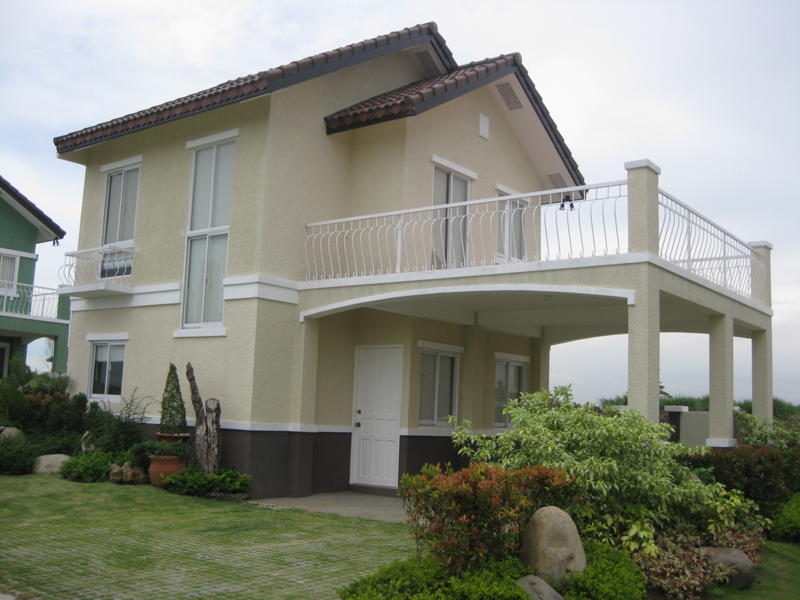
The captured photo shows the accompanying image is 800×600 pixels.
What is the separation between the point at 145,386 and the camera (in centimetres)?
1532

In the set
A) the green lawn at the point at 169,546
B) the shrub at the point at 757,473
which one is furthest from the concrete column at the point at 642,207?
the green lawn at the point at 169,546

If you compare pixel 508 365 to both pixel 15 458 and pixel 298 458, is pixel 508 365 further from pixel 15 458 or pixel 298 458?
pixel 15 458

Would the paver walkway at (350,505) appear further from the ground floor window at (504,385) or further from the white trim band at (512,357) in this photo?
the white trim band at (512,357)

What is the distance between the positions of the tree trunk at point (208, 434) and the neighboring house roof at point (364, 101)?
16.4ft

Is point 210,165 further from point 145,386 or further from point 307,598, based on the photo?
point 307,598

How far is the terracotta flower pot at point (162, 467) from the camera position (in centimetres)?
1322

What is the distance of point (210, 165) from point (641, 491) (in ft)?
31.6

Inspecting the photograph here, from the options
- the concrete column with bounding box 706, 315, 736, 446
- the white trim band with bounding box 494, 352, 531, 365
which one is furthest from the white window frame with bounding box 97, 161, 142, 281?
the concrete column with bounding box 706, 315, 736, 446

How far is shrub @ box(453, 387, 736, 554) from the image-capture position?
28.6 ft

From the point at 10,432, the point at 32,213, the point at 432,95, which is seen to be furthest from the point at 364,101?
the point at 32,213

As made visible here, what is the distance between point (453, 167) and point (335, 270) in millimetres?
3257

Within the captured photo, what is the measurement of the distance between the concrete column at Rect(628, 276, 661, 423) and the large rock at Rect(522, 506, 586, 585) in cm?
324

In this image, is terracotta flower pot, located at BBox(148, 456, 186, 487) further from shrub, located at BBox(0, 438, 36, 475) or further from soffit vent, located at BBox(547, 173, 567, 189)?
soffit vent, located at BBox(547, 173, 567, 189)

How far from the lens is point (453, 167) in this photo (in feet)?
52.1
